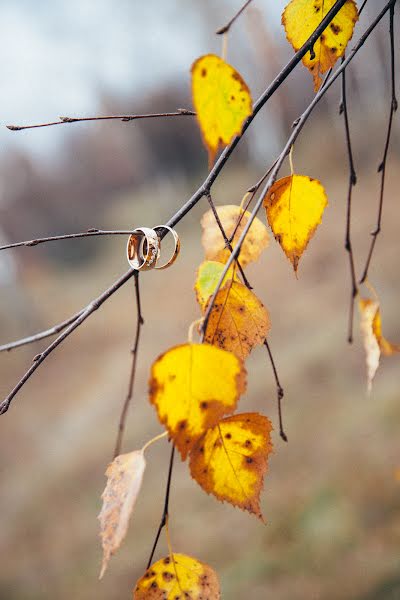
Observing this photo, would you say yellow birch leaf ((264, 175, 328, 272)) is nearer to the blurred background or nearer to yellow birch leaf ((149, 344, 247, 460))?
yellow birch leaf ((149, 344, 247, 460))

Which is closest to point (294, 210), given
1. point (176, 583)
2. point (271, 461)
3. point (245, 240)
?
point (245, 240)

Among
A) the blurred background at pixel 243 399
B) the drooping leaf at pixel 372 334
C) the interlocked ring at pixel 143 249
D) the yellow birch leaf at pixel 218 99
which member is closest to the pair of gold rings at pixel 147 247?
the interlocked ring at pixel 143 249

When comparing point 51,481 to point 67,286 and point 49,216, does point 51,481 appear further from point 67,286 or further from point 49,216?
point 49,216

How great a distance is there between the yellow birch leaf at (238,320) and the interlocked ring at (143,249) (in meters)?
0.10

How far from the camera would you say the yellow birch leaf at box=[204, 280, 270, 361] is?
0.38 meters

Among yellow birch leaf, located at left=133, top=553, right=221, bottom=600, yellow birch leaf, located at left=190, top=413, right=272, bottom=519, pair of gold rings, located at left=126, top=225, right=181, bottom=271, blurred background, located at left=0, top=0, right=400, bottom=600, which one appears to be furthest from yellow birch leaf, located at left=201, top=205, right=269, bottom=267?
blurred background, located at left=0, top=0, right=400, bottom=600

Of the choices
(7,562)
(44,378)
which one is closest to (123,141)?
(44,378)

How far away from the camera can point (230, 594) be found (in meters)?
2.38

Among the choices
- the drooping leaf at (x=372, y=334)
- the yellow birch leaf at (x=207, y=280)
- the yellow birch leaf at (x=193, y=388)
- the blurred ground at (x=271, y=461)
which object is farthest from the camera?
the blurred ground at (x=271, y=461)

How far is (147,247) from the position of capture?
0.47m

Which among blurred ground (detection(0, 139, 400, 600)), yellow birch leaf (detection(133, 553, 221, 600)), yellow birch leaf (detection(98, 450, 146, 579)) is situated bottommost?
blurred ground (detection(0, 139, 400, 600))

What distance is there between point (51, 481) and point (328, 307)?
2895mm

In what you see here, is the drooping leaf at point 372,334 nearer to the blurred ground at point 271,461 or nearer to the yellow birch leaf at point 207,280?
the yellow birch leaf at point 207,280

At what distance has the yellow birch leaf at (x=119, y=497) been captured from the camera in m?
0.33
